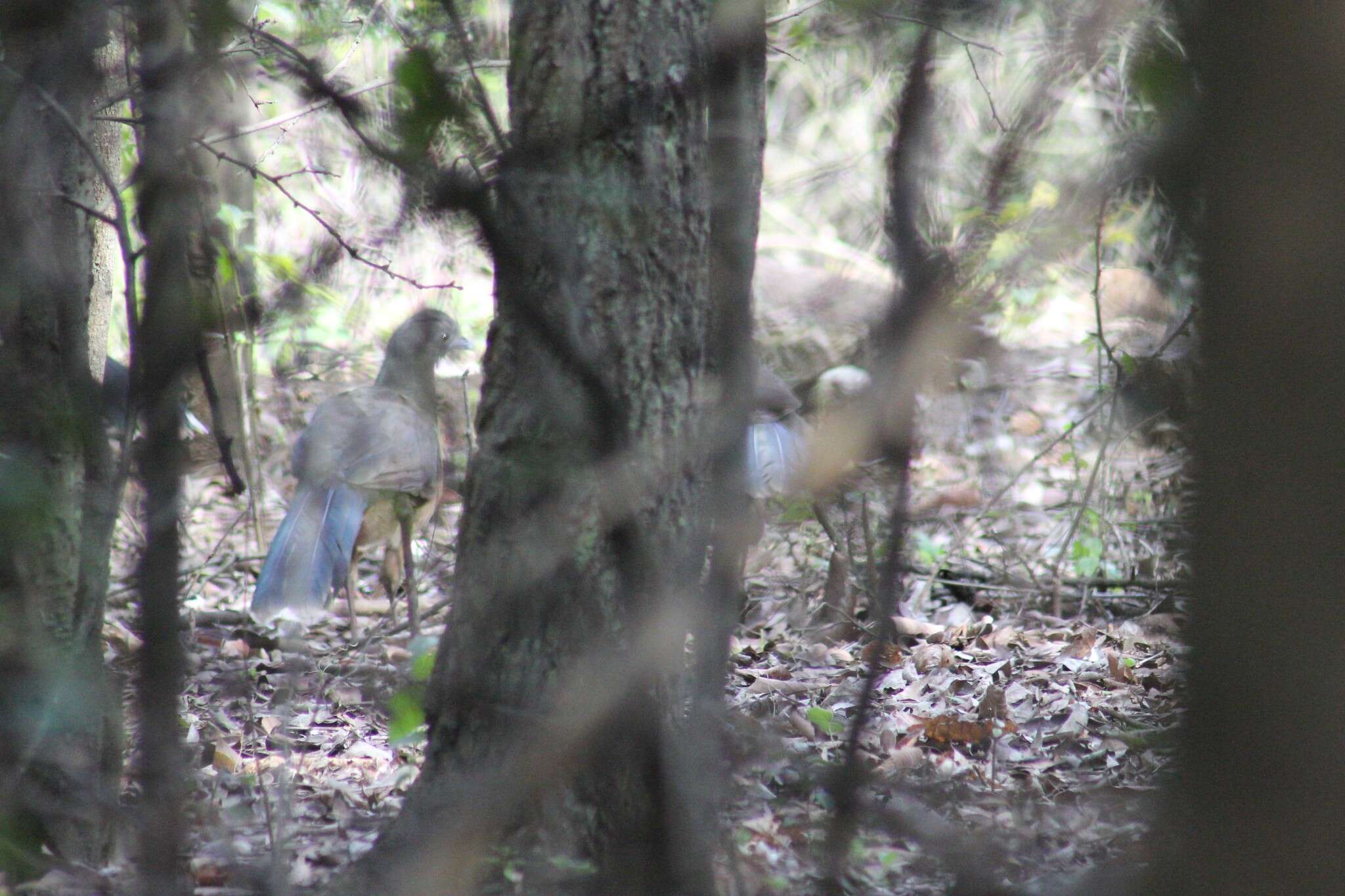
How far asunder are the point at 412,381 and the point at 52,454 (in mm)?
4470

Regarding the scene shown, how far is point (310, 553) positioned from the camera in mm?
5539

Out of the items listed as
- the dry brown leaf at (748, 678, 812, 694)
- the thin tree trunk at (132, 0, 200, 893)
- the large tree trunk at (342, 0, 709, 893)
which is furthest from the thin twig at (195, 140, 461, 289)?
the dry brown leaf at (748, 678, 812, 694)

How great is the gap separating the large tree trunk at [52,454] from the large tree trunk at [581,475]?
0.36 metres

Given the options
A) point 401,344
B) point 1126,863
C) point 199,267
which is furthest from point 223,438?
point 401,344

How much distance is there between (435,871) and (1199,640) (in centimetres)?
67

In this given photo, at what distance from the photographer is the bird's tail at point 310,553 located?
17.4ft

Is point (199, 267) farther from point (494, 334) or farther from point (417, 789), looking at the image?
point (417, 789)

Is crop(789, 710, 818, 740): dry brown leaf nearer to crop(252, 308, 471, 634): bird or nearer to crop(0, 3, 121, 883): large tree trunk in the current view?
crop(0, 3, 121, 883): large tree trunk

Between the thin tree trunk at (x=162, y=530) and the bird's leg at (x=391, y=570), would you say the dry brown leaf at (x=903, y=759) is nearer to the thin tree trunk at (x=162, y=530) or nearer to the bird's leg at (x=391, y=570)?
the thin tree trunk at (x=162, y=530)

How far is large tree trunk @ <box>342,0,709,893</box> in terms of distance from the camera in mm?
1009

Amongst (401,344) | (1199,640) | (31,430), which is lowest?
(1199,640)

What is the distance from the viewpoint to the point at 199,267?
1.48 metres

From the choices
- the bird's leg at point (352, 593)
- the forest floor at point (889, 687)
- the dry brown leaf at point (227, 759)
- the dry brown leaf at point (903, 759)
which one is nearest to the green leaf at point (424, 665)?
the forest floor at point (889, 687)

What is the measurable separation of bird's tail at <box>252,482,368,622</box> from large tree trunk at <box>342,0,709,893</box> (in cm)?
303
